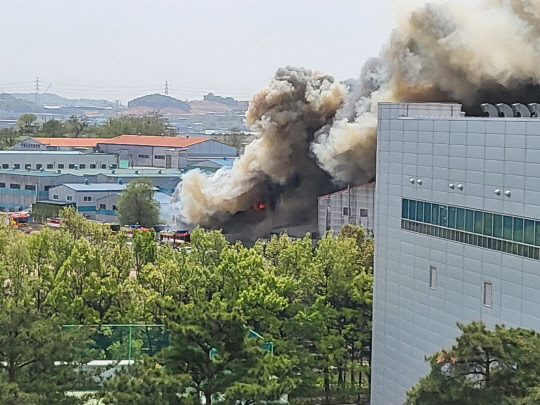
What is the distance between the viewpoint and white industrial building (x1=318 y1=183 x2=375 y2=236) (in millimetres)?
37875

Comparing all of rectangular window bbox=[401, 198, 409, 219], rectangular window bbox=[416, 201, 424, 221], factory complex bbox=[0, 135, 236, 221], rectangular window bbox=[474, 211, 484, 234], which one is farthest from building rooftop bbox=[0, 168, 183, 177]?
rectangular window bbox=[474, 211, 484, 234]

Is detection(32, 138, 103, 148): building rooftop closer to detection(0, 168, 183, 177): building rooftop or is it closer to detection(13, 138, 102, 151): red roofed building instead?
detection(13, 138, 102, 151): red roofed building

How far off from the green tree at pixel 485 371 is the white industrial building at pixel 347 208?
23596mm

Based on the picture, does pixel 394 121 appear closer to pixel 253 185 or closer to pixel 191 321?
pixel 191 321

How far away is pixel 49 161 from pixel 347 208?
125ft

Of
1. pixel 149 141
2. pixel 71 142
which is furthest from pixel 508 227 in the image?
pixel 71 142

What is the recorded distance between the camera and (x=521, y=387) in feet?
42.7

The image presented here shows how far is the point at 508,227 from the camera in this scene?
57.5 feet

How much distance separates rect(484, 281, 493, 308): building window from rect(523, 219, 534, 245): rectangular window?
48.0 inches

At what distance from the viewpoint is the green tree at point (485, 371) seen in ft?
42.7

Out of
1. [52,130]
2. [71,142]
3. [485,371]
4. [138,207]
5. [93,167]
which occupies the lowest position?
[138,207]

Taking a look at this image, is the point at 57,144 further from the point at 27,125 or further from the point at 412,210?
the point at 412,210

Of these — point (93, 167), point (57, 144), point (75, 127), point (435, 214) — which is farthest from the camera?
point (75, 127)

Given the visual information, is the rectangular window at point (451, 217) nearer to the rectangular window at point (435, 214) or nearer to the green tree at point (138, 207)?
the rectangular window at point (435, 214)
